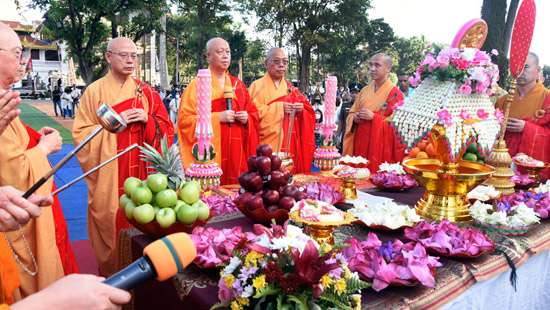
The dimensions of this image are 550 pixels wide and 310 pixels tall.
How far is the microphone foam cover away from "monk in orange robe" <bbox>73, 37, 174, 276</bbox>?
255cm

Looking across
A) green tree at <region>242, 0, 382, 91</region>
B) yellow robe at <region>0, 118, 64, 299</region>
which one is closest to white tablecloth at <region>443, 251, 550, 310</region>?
yellow robe at <region>0, 118, 64, 299</region>

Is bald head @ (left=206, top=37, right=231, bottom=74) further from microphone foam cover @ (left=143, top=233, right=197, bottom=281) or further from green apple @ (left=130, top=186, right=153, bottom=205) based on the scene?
microphone foam cover @ (left=143, top=233, right=197, bottom=281)

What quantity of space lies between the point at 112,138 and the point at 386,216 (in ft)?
7.70

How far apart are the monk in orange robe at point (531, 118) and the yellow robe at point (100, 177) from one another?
3425 millimetres

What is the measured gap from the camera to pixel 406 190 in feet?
9.36

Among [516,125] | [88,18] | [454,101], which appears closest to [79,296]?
→ [454,101]

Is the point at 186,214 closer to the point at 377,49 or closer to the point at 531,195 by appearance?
the point at 531,195

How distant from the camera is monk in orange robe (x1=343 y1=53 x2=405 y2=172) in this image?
4.38 metres

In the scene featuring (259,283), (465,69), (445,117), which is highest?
(465,69)

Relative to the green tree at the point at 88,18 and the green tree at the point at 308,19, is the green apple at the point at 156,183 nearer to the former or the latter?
the green tree at the point at 88,18

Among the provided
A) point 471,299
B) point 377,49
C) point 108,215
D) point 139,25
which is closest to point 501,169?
point 471,299

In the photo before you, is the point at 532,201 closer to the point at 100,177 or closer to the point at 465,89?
the point at 465,89

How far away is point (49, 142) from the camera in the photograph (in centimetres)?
229

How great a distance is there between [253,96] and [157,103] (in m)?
1.19
